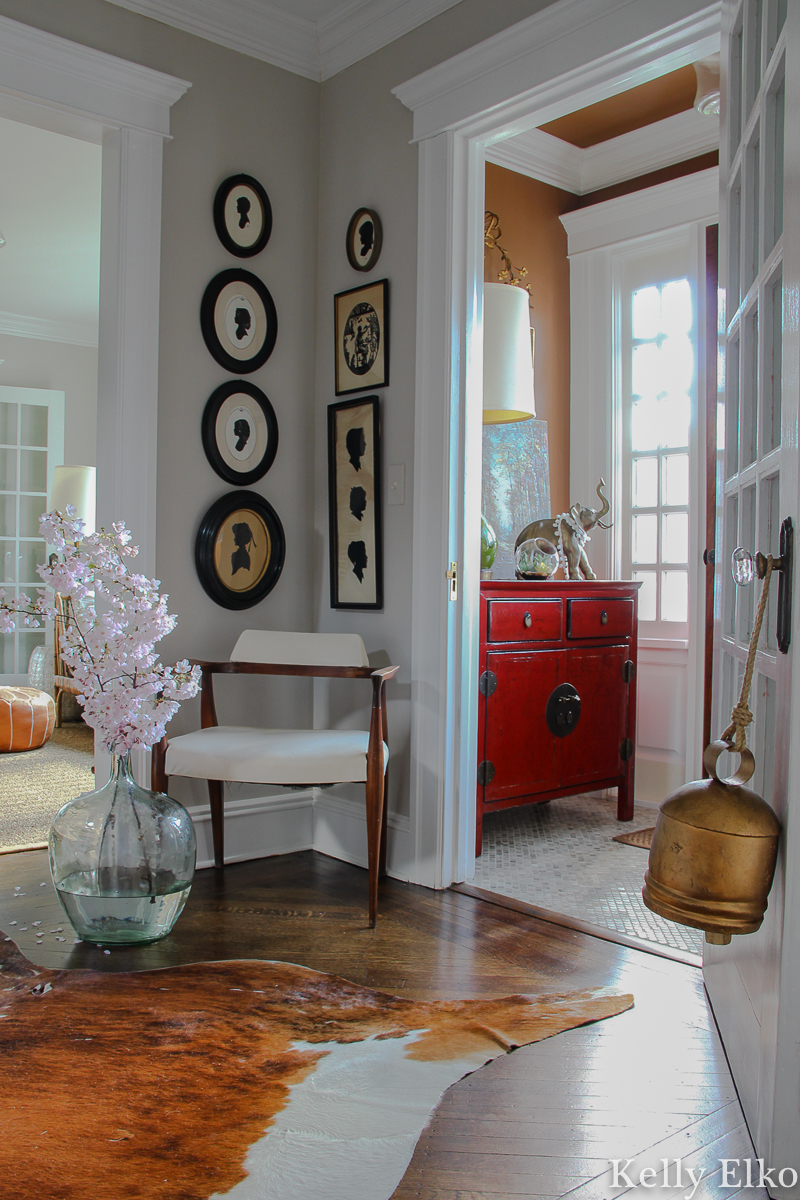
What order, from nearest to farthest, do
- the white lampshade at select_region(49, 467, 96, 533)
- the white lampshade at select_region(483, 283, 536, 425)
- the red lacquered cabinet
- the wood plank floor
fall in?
the wood plank floor
the red lacquered cabinet
the white lampshade at select_region(483, 283, 536, 425)
the white lampshade at select_region(49, 467, 96, 533)

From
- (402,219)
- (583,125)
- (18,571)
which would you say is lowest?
(18,571)

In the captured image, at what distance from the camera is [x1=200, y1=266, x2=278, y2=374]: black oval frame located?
3.04 meters

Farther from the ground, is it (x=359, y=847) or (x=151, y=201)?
(x=151, y=201)

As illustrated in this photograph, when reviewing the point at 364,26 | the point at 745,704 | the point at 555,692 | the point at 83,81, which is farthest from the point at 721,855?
the point at 364,26

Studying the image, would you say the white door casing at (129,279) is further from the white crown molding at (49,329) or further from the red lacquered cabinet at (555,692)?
the white crown molding at (49,329)

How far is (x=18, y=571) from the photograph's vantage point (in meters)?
6.88

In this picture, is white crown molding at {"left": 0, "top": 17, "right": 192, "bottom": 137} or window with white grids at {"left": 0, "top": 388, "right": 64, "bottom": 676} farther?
window with white grids at {"left": 0, "top": 388, "right": 64, "bottom": 676}

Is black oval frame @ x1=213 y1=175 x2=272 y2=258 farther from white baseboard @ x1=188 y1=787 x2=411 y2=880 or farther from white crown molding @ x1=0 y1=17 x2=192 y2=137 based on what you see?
white baseboard @ x1=188 y1=787 x2=411 y2=880

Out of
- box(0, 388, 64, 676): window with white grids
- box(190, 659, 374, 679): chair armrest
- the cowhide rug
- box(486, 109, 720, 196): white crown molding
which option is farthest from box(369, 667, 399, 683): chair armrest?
box(0, 388, 64, 676): window with white grids

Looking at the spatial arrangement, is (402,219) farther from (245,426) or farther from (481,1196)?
(481,1196)

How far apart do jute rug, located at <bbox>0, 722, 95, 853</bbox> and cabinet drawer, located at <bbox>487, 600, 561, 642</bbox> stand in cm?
171

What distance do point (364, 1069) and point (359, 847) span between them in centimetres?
135

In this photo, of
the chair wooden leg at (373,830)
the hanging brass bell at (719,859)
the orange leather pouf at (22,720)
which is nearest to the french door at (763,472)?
the hanging brass bell at (719,859)

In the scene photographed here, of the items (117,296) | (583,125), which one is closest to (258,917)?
(117,296)
